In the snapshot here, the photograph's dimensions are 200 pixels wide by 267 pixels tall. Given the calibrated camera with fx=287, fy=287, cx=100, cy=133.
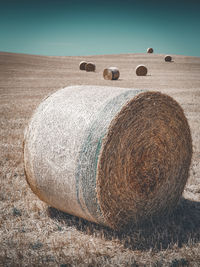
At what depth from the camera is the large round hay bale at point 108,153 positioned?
3.28 metres

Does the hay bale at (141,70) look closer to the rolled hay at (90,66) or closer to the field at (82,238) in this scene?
the rolled hay at (90,66)

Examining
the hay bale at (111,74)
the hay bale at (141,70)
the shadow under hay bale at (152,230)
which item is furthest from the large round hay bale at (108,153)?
the hay bale at (141,70)

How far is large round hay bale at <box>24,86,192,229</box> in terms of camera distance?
10.8 feet

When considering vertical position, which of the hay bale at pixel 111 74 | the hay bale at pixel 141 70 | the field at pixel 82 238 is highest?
the hay bale at pixel 141 70

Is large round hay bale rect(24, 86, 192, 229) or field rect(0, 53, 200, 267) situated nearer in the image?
field rect(0, 53, 200, 267)

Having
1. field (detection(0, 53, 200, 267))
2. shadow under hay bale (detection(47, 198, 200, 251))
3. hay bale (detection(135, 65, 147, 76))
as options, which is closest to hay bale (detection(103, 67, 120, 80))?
hay bale (detection(135, 65, 147, 76))

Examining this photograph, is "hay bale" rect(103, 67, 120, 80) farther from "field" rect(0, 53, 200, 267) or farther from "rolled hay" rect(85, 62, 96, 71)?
"field" rect(0, 53, 200, 267)

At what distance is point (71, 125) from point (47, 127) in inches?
15.9

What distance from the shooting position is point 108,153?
10.7 ft

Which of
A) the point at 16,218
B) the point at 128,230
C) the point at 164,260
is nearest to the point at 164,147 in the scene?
the point at 128,230

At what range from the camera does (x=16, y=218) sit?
12.9ft

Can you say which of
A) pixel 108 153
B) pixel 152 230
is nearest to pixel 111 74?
pixel 152 230

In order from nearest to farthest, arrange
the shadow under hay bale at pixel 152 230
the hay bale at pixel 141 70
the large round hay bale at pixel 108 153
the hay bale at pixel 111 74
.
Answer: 1. the large round hay bale at pixel 108 153
2. the shadow under hay bale at pixel 152 230
3. the hay bale at pixel 111 74
4. the hay bale at pixel 141 70

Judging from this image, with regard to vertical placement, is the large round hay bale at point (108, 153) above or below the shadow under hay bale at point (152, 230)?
above
